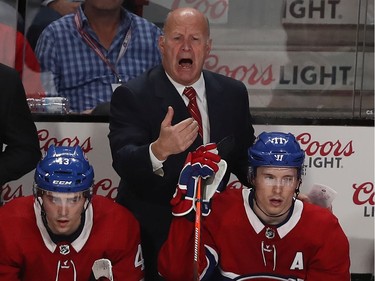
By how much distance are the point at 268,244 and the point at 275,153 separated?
0.33 meters

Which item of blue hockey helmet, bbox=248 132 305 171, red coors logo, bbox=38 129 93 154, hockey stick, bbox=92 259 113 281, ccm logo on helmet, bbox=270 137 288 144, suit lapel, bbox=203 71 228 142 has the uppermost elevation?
suit lapel, bbox=203 71 228 142

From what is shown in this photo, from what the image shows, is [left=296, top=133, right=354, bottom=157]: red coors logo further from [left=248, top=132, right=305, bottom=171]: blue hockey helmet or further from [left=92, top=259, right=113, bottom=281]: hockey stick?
[left=92, top=259, right=113, bottom=281]: hockey stick

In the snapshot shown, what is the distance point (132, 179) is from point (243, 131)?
511 mm

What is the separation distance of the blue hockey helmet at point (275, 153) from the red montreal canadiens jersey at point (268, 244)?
6.9 inches

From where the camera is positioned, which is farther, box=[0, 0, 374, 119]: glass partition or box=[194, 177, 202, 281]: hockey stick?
box=[0, 0, 374, 119]: glass partition

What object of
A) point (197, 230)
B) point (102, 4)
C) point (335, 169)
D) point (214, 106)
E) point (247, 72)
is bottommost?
point (197, 230)

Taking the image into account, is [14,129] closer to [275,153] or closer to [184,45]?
→ [184,45]

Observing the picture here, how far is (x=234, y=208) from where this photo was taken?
406cm

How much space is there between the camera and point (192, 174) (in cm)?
379

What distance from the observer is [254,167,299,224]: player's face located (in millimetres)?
3963

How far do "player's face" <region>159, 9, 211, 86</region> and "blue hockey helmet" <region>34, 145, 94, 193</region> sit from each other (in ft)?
1.64

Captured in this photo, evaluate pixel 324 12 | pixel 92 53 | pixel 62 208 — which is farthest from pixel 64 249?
pixel 324 12

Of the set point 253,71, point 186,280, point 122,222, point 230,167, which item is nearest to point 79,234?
point 122,222

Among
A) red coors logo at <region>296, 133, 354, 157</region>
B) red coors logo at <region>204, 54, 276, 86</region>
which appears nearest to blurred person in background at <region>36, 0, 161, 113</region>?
red coors logo at <region>204, 54, 276, 86</region>
